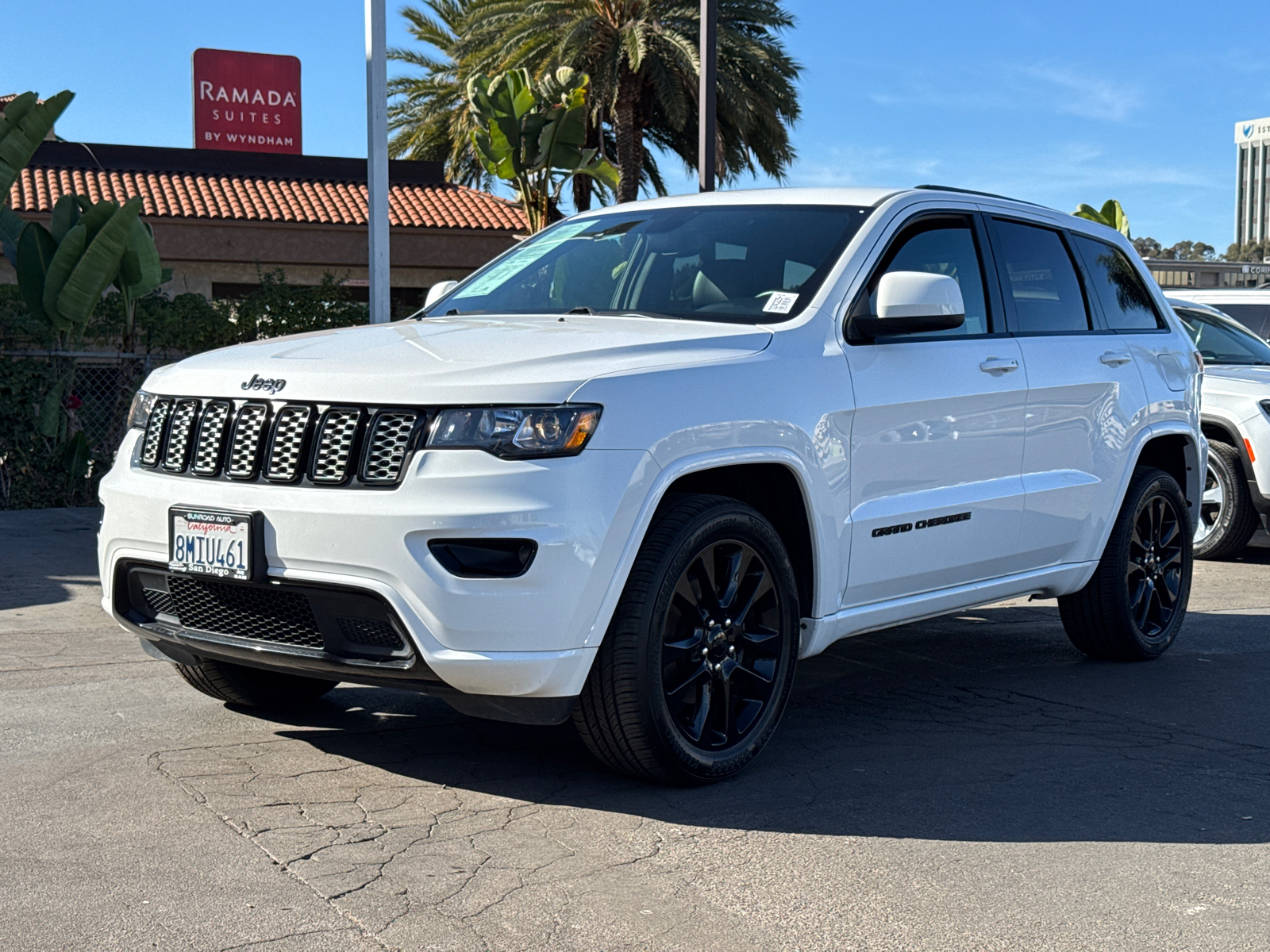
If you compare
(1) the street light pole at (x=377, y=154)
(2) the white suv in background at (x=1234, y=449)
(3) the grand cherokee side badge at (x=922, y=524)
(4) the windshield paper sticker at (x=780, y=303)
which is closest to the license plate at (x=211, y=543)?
(4) the windshield paper sticker at (x=780, y=303)

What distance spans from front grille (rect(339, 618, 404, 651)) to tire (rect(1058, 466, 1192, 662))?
11.4ft

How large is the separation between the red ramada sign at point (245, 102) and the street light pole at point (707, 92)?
22.5m

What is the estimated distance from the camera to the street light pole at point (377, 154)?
12.9 m

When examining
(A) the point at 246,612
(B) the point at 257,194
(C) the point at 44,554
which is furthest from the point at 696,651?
(B) the point at 257,194

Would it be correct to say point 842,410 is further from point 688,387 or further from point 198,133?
point 198,133

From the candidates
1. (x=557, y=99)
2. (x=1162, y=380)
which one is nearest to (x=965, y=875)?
(x=1162, y=380)

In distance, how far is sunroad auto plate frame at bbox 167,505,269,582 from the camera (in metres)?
4.18

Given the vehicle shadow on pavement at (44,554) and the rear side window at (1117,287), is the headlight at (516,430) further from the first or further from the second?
the vehicle shadow on pavement at (44,554)

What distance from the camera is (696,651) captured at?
445 centimetres

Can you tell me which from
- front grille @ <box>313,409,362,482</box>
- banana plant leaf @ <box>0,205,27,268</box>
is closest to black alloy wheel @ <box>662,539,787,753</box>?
front grille @ <box>313,409,362,482</box>

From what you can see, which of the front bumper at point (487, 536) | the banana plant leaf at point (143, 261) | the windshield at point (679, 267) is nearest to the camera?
the front bumper at point (487, 536)

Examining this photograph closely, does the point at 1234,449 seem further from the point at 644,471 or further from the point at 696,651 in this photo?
the point at 644,471

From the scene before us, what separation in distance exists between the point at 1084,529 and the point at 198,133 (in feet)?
110

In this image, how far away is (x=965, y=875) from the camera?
3.83m
